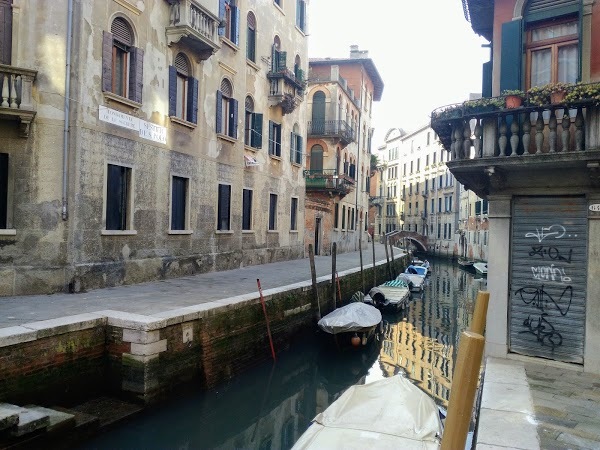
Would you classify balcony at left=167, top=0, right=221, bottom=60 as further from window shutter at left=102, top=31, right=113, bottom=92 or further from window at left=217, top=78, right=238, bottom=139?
window shutter at left=102, top=31, right=113, bottom=92

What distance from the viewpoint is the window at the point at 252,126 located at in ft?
55.6

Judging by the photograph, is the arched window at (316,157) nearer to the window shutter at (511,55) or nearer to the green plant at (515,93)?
the window shutter at (511,55)

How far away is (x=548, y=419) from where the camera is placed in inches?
183

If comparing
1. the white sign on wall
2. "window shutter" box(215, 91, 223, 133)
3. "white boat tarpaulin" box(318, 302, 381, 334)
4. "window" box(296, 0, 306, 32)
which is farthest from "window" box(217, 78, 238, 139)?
"window" box(296, 0, 306, 32)

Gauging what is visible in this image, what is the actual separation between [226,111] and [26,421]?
11577 mm

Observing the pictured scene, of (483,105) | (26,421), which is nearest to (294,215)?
(483,105)

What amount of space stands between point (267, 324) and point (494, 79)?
6.38 m

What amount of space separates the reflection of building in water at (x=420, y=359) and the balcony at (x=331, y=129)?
13.3m

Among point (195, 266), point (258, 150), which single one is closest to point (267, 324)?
point (195, 266)

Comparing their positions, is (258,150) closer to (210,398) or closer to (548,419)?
(210,398)

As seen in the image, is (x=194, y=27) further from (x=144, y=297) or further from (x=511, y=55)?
(x=511, y=55)

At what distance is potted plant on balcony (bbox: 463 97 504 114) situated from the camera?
672 cm

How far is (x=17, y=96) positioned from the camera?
362 inches

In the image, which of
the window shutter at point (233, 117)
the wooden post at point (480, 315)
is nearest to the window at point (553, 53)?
the wooden post at point (480, 315)
